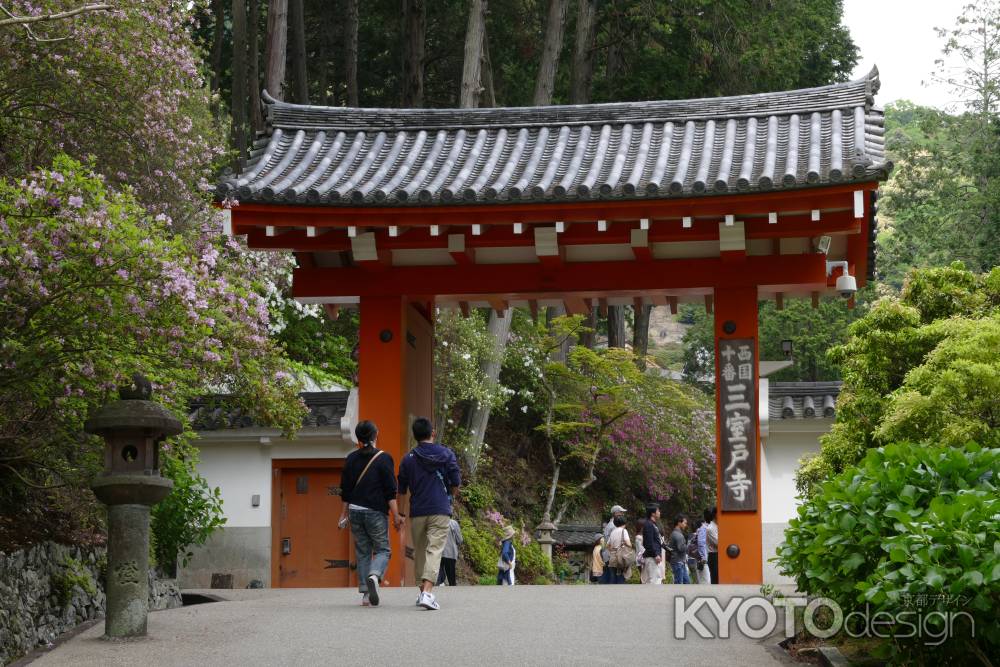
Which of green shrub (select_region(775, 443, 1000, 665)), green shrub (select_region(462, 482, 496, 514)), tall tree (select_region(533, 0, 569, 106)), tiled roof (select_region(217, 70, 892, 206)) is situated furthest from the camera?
tall tree (select_region(533, 0, 569, 106))

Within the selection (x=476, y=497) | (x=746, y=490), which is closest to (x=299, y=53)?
(x=476, y=497)

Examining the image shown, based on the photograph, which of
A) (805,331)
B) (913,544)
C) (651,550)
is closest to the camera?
(913,544)

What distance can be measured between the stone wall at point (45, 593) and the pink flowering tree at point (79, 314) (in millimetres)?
766

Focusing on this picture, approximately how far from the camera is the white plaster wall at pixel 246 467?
2094 centimetres

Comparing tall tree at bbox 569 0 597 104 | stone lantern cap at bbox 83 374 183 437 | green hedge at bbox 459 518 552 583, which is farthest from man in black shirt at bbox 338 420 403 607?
tall tree at bbox 569 0 597 104

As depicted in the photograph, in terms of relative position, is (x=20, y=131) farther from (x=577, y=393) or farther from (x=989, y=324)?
(x=577, y=393)

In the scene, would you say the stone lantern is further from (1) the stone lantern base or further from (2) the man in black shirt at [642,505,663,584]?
(2) the man in black shirt at [642,505,663,584]

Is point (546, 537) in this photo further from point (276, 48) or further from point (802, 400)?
point (276, 48)

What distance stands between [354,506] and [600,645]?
335cm

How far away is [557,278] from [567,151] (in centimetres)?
184

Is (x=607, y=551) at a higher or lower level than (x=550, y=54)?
lower

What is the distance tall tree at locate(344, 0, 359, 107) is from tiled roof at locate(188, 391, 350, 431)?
1082cm

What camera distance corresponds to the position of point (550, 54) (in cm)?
2861

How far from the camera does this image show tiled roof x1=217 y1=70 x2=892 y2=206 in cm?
1396
